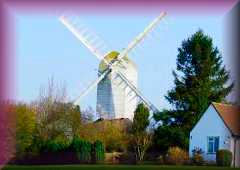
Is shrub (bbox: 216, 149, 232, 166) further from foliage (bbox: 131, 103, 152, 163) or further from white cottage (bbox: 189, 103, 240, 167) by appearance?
foliage (bbox: 131, 103, 152, 163)

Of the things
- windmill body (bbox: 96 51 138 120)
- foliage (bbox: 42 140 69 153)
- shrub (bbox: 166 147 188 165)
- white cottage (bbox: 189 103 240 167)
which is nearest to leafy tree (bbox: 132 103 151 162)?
white cottage (bbox: 189 103 240 167)

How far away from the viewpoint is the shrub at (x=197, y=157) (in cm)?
3344

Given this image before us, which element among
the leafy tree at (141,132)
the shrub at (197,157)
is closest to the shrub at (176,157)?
the shrub at (197,157)

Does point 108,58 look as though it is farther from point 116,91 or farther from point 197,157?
point 197,157

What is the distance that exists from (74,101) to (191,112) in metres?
10.8

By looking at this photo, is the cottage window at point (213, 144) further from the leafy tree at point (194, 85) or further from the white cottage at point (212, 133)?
the leafy tree at point (194, 85)

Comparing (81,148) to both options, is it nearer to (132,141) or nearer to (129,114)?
(132,141)

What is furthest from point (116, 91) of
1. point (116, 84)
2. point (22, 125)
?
point (22, 125)

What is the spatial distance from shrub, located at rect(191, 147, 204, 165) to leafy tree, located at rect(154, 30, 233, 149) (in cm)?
416

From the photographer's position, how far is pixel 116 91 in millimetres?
54375

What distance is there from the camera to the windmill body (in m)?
53.9

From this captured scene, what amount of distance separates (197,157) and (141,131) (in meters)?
5.43

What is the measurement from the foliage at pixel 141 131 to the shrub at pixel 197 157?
352cm

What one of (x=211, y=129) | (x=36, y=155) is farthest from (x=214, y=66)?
(x=36, y=155)
